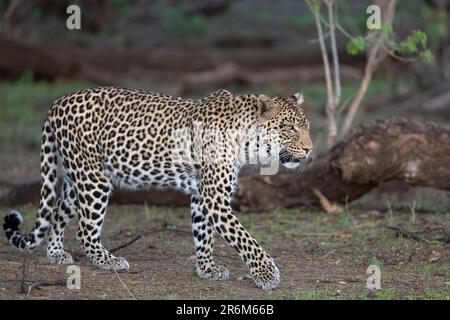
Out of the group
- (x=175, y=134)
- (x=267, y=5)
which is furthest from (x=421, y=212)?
(x=267, y=5)

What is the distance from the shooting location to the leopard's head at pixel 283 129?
9430 mm

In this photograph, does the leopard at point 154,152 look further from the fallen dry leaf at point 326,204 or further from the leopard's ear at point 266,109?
the fallen dry leaf at point 326,204

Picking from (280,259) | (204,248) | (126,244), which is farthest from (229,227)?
(126,244)

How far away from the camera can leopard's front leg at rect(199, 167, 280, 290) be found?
29.3 feet

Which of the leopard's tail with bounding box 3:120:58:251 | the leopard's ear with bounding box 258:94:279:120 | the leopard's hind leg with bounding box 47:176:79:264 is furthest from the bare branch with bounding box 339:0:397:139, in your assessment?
A: the leopard's tail with bounding box 3:120:58:251

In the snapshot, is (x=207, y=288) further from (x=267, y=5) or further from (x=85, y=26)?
(x=267, y=5)

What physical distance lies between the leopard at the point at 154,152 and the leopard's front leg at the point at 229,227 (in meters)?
0.01

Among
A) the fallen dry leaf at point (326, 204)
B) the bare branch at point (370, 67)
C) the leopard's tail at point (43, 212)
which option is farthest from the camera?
the bare branch at point (370, 67)

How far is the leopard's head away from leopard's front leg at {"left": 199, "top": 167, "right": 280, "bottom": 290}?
512 millimetres

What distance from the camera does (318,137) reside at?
53.6 feet

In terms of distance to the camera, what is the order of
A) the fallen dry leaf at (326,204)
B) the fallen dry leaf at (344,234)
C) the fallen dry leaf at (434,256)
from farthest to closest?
the fallen dry leaf at (326,204) → the fallen dry leaf at (344,234) → the fallen dry leaf at (434,256)

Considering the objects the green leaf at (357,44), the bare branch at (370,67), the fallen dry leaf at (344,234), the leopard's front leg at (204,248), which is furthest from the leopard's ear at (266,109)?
the bare branch at (370,67)

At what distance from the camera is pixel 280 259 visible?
1050 cm

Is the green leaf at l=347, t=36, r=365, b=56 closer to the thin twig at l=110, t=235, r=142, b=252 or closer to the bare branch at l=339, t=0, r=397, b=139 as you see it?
the bare branch at l=339, t=0, r=397, b=139
